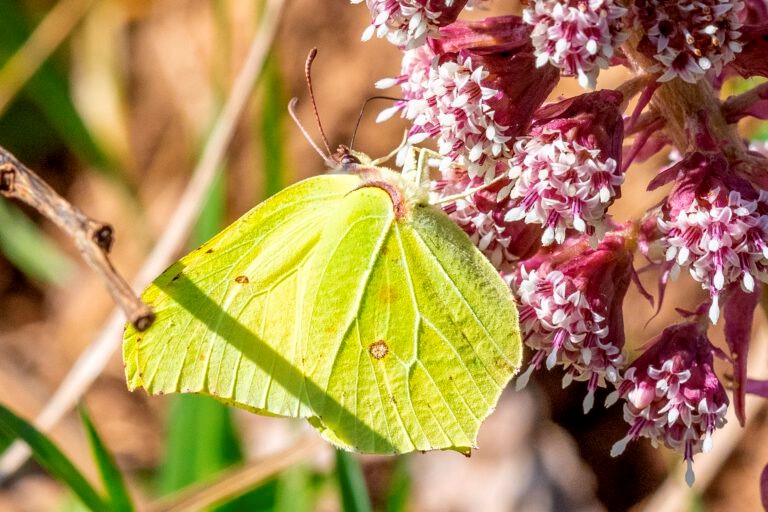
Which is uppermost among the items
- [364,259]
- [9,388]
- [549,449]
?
[364,259]

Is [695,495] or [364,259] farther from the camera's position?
[695,495]

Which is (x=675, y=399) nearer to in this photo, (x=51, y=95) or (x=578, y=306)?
(x=578, y=306)

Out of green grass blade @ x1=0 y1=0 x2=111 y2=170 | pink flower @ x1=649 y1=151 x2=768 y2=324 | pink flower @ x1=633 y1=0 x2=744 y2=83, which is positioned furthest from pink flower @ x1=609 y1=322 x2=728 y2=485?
green grass blade @ x1=0 y1=0 x2=111 y2=170

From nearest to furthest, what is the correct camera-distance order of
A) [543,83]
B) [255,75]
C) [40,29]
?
[543,83], [255,75], [40,29]

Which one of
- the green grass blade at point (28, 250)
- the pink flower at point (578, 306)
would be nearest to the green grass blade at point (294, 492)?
the pink flower at point (578, 306)

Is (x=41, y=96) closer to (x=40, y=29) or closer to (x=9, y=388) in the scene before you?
(x=40, y=29)

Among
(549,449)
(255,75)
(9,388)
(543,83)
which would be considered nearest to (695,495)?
(549,449)

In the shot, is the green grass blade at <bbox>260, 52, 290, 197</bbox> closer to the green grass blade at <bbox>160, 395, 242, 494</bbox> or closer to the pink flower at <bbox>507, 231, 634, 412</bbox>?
the green grass blade at <bbox>160, 395, 242, 494</bbox>
